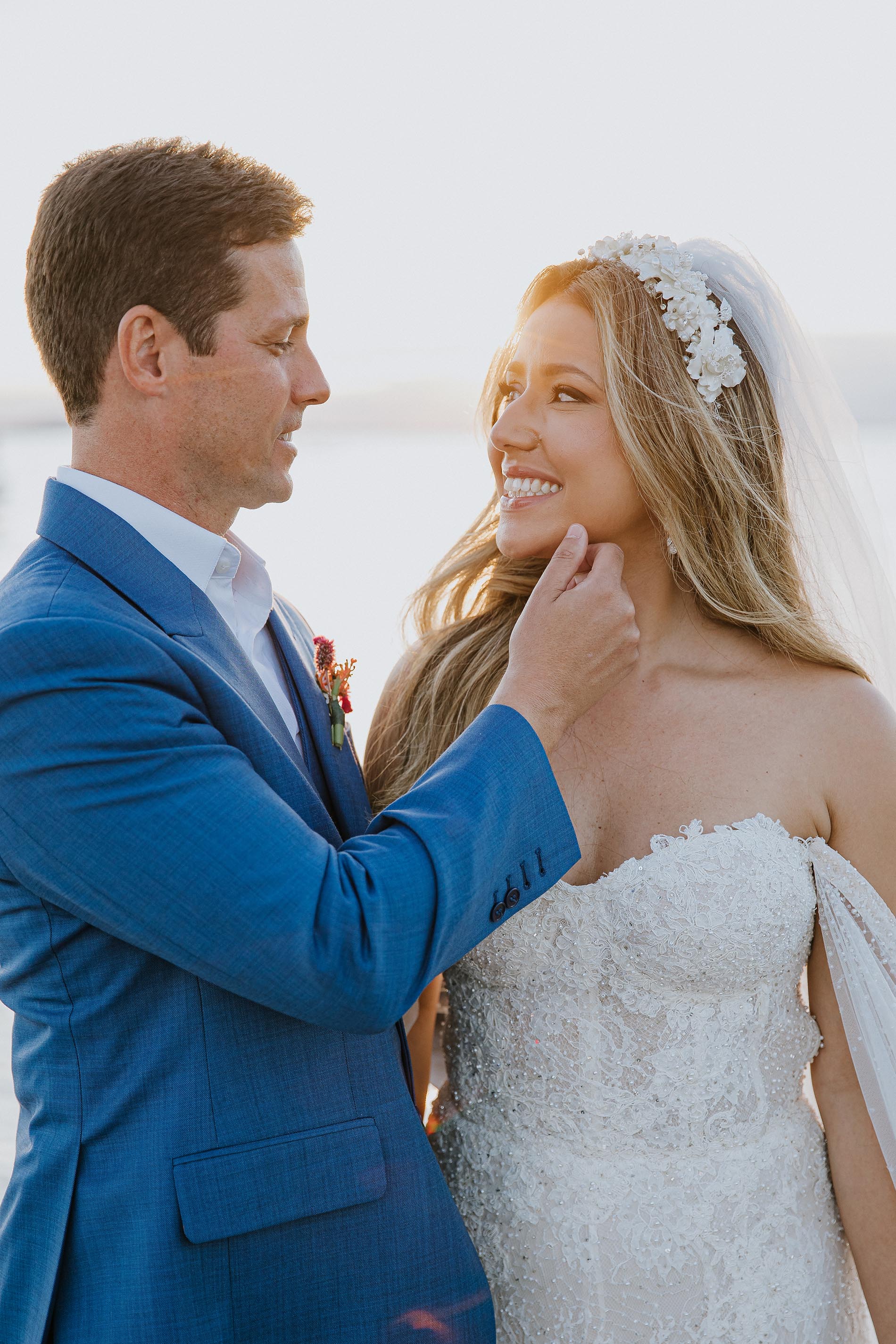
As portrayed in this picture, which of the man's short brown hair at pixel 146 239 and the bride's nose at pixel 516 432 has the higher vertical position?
the man's short brown hair at pixel 146 239

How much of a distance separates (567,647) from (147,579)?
65 cm

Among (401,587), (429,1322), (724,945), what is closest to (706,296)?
(724,945)

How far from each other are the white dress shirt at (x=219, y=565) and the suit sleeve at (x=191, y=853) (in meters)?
0.30

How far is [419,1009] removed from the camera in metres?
2.47

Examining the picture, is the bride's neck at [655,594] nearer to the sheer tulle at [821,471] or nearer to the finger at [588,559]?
the finger at [588,559]

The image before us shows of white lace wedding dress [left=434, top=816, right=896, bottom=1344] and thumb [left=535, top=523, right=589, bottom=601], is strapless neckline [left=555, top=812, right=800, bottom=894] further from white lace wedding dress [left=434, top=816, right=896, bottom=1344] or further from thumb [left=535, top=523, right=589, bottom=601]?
thumb [left=535, top=523, right=589, bottom=601]

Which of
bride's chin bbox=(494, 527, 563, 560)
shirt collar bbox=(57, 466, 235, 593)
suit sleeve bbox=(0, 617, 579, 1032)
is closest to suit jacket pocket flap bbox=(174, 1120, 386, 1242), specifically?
suit sleeve bbox=(0, 617, 579, 1032)

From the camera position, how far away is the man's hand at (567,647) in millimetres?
1678

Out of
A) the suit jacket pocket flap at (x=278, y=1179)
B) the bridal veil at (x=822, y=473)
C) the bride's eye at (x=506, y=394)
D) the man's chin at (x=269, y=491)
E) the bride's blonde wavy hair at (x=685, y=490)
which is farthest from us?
the bride's eye at (x=506, y=394)

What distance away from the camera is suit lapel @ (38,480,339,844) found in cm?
159

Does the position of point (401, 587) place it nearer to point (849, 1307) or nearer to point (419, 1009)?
point (419, 1009)

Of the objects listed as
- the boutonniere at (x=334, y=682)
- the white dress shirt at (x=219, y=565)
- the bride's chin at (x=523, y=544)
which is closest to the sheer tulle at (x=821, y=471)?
the bride's chin at (x=523, y=544)

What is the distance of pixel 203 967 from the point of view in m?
1.43

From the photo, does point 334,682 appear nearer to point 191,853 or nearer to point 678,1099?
point 191,853
